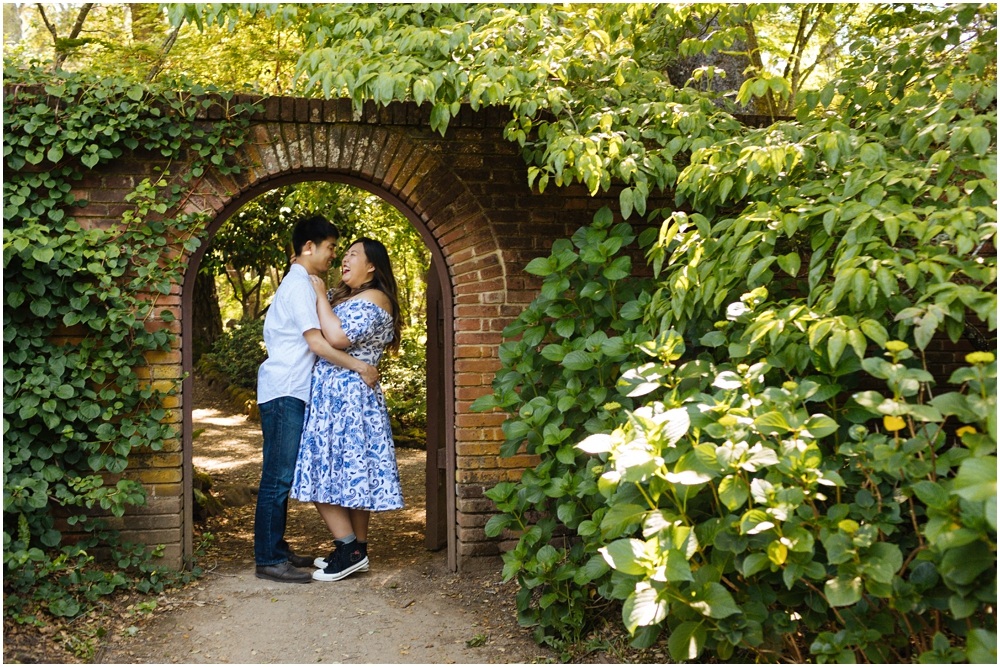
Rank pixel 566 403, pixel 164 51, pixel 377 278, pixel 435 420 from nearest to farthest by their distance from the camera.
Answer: pixel 566 403
pixel 377 278
pixel 435 420
pixel 164 51

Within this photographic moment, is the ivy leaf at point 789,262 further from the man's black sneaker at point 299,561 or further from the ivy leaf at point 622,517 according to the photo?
the man's black sneaker at point 299,561

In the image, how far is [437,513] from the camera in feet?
17.3

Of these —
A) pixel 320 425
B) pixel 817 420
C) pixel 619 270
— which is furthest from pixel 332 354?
pixel 817 420

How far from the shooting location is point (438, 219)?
4656mm

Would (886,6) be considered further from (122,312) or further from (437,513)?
(122,312)

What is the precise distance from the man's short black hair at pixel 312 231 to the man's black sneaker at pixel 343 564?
5.83 ft

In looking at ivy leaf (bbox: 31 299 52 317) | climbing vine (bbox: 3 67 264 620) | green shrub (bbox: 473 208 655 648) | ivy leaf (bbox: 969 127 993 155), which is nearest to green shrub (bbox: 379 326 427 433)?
climbing vine (bbox: 3 67 264 620)

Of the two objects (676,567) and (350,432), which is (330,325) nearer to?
(350,432)

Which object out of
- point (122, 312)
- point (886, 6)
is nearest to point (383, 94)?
point (122, 312)

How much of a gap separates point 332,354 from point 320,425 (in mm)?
417

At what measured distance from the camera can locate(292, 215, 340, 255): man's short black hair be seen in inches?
185

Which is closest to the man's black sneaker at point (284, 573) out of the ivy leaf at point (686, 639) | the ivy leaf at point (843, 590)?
the ivy leaf at point (686, 639)

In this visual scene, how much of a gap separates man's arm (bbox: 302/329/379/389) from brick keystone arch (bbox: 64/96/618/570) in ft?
1.74

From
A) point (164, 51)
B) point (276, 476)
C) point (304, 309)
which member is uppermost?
point (164, 51)
